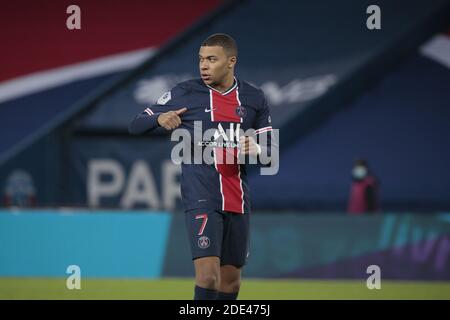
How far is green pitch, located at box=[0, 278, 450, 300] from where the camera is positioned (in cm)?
969

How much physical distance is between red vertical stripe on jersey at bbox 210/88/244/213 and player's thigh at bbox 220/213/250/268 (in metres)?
0.07

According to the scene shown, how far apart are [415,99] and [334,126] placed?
1.48 metres

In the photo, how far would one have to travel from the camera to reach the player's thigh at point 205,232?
6473 mm

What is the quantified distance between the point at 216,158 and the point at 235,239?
0.56 meters

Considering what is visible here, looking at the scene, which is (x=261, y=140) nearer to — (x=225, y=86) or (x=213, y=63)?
(x=225, y=86)

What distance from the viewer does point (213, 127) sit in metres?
6.67

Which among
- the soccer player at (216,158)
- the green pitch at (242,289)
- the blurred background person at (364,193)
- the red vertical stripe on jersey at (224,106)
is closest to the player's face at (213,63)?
the soccer player at (216,158)

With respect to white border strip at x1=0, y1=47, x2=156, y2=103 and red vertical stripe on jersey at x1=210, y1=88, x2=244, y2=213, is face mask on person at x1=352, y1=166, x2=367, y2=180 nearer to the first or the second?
white border strip at x1=0, y1=47, x2=156, y2=103

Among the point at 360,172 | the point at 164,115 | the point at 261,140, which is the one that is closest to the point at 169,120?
the point at 164,115

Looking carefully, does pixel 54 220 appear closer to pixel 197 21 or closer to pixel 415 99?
pixel 197 21

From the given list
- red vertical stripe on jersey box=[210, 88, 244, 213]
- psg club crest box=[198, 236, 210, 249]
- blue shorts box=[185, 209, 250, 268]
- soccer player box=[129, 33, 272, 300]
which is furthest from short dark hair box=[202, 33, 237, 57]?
psg club crest box=[198, 236, 210, 249]

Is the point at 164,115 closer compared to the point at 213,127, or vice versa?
the point at 164,115

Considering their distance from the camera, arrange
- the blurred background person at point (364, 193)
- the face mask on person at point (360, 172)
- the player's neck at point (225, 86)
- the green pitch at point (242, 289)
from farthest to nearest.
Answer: the face mask on person at point (360, 172), the blurred background person at point (364, 193), the green pitch at point (242, 289), the player's neck at point (225, 86)

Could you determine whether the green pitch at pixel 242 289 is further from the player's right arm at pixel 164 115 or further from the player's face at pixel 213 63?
the player's face at pixel 213 63
